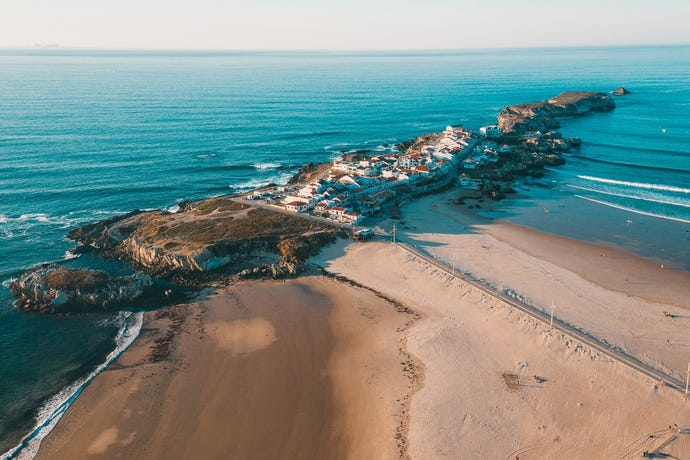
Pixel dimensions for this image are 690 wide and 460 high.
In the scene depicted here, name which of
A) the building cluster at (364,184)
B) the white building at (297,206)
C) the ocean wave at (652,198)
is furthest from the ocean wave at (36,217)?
the ocean wave at (652,198)

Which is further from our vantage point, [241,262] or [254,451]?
[241,262]

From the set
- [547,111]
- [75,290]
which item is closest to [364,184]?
[75,290]

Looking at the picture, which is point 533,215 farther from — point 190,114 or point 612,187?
point 190,114

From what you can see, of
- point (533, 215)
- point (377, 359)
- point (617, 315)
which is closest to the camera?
point (377, 359)

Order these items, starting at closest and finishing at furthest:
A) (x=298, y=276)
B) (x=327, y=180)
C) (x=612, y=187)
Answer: (x=298, y=276), (x=327, y=180), (x=612, y=187)

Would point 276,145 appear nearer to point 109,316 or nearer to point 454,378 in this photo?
point 109,316

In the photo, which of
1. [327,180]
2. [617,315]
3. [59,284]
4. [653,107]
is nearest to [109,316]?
[59,284]

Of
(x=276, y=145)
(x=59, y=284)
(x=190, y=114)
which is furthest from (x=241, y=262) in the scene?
(x=190, y=114)
